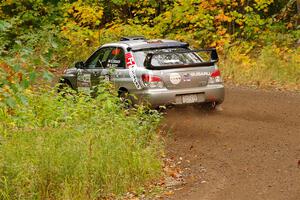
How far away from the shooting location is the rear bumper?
37.7 feet

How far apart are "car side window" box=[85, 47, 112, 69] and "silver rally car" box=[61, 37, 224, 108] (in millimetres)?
234

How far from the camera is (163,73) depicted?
11.5 metres

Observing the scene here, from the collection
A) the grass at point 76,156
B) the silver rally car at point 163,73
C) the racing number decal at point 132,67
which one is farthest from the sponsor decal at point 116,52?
the grass at point 76,156

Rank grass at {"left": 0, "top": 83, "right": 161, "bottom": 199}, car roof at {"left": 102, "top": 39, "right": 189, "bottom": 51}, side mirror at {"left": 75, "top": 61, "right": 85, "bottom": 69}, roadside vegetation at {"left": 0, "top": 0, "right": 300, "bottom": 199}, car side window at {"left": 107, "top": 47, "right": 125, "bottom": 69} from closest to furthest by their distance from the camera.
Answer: roadside vegetation at {"left": 0, "top": 0, "right": 300, "bottom": 199} < grass at {"left": 0, "top": 83, "right": 161, "bottom": 199} < car roof at {"left": 102, "top": 39, "right": 189, "bottom": 51} < car side window at {"left": 107, "top": 47, "right": 125, "bottom": 69} < side mirror at {"left": 75, "top": 61, "right": 85, "bottom": 69}

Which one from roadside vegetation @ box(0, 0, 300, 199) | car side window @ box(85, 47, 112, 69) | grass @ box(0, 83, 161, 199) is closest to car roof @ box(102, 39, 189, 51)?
car side window @ box(85, 47, 112, 69)

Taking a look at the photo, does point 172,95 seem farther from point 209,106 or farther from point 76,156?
point 76,156

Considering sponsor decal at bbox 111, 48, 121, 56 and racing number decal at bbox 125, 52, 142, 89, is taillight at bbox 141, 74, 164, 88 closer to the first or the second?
racing number decal at bbox 125, 52, 142, 89

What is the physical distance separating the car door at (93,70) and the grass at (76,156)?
10.8ft

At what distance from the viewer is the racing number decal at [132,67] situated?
1177cm

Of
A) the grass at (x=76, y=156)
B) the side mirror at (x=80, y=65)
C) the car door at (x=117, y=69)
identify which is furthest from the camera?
the side mirror at (x=80, y=65)

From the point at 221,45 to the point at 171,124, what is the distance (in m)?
10.2

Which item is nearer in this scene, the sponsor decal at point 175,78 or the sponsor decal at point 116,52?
the sponsor decal at point 175,78

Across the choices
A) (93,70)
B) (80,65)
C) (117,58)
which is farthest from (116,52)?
(80,65)

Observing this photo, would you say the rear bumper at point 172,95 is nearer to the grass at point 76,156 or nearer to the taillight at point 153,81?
the taillight at point 153,81
